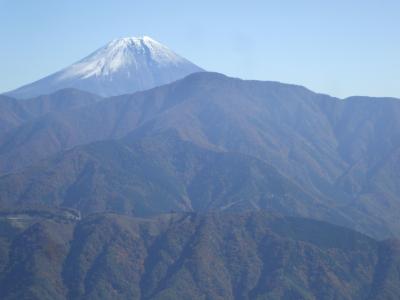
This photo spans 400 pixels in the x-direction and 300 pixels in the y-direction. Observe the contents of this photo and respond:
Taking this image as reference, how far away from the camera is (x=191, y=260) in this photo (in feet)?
401

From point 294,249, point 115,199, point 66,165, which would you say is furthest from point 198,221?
point 66,165

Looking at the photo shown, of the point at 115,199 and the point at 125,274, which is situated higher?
the point at 125,274

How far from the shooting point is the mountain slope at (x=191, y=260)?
4619 inches

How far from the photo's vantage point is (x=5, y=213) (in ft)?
456

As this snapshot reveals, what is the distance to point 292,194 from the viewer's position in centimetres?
19675

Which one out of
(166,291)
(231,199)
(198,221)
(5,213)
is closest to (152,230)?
(198,221)

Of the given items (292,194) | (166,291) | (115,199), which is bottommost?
(292,194)

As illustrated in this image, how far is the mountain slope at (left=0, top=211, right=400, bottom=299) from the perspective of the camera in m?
117

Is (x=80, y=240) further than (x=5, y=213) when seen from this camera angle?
No

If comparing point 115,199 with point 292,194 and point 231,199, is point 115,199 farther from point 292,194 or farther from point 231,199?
point 292,194

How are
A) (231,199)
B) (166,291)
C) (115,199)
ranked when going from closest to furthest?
(166,291) → (115,199) → (231,199)

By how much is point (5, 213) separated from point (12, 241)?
15078 mm

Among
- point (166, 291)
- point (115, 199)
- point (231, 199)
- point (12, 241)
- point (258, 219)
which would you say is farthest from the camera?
point (231, 199)

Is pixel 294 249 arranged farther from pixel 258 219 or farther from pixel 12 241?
pixel 12 241
